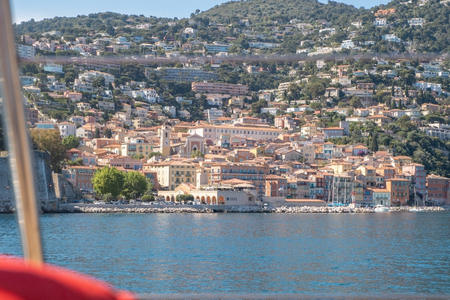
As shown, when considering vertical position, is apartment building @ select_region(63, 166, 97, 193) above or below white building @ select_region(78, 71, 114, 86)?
below

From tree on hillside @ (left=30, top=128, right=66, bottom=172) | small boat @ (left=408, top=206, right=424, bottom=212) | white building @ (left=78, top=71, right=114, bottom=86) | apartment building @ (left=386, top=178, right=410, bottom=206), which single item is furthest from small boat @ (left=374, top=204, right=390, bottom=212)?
white building @ (left=78, top=71, right=114, bottom=86)

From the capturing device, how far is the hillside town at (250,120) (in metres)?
48.7

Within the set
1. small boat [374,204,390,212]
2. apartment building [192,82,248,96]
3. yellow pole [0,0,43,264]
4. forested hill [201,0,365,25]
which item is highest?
yellow pole [0,0,43,264]

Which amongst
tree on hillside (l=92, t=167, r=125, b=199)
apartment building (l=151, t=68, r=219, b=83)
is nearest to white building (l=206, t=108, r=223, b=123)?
apartment building (l=151, t=68, r=219, b=83)

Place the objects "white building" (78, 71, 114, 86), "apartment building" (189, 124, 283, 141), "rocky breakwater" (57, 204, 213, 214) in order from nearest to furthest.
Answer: "rocky breakwater" (57, 204, 213, 214)
"apartment building" (189, 124, 283, 141)
"white building" (78, 71, 114, 86)

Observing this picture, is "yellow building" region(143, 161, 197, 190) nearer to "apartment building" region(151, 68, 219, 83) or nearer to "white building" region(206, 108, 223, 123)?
"white building" region(206, 108, 223, 123)

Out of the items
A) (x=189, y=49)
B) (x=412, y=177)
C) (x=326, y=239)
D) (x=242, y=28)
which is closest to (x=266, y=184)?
(x=412, y=177)

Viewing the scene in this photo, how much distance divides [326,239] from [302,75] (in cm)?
6626

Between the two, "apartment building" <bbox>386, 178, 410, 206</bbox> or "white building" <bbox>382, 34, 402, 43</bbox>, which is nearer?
"apartment building" <bbox>386, 178, 410, 206</bbox>

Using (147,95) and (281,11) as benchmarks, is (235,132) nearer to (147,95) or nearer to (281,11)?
(147,95)

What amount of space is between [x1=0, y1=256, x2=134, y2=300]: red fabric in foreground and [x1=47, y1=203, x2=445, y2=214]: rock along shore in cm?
3399

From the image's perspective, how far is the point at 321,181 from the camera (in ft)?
166

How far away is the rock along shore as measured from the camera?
1415 inches

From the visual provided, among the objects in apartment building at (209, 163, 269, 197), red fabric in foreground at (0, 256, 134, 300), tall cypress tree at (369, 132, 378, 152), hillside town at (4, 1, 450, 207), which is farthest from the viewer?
tall cypress tree at (369, 132, 378, 152)
